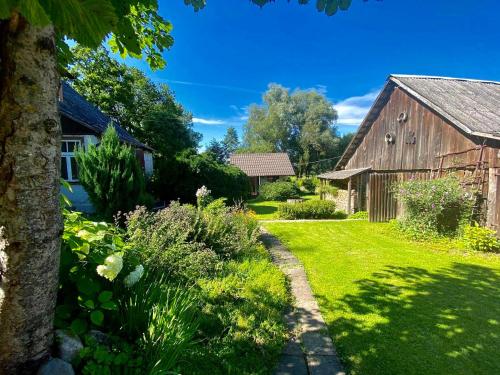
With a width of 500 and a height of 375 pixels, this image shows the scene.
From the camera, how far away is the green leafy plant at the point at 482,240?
288 inches

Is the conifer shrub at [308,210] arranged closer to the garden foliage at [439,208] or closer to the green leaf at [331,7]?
the garden foliage at [439,208]

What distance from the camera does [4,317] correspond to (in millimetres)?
1476

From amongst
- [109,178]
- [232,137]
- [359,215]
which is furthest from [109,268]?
[232,137]

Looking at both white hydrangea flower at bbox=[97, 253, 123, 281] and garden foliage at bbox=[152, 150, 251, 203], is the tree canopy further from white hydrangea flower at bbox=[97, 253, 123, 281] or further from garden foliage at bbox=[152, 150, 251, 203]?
white hydrangea flower at bbox=[97, 253, 123, 281]

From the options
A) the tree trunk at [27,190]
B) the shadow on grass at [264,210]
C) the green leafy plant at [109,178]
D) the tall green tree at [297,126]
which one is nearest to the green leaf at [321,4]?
the tree trunk at [27,190]

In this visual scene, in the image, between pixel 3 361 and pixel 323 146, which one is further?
pixel 323 146

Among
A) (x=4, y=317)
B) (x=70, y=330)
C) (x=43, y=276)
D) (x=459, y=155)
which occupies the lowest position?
(x=70, y=330)

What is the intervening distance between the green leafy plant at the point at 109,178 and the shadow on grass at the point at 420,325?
673cm

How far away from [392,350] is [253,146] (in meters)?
38.6

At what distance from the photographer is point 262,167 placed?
30094 mm

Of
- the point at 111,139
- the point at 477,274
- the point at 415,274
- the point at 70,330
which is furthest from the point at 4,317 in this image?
the point at 111,139

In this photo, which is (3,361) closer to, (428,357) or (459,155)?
(428,357)

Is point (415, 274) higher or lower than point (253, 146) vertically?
lower

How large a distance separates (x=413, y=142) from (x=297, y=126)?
28713mm
